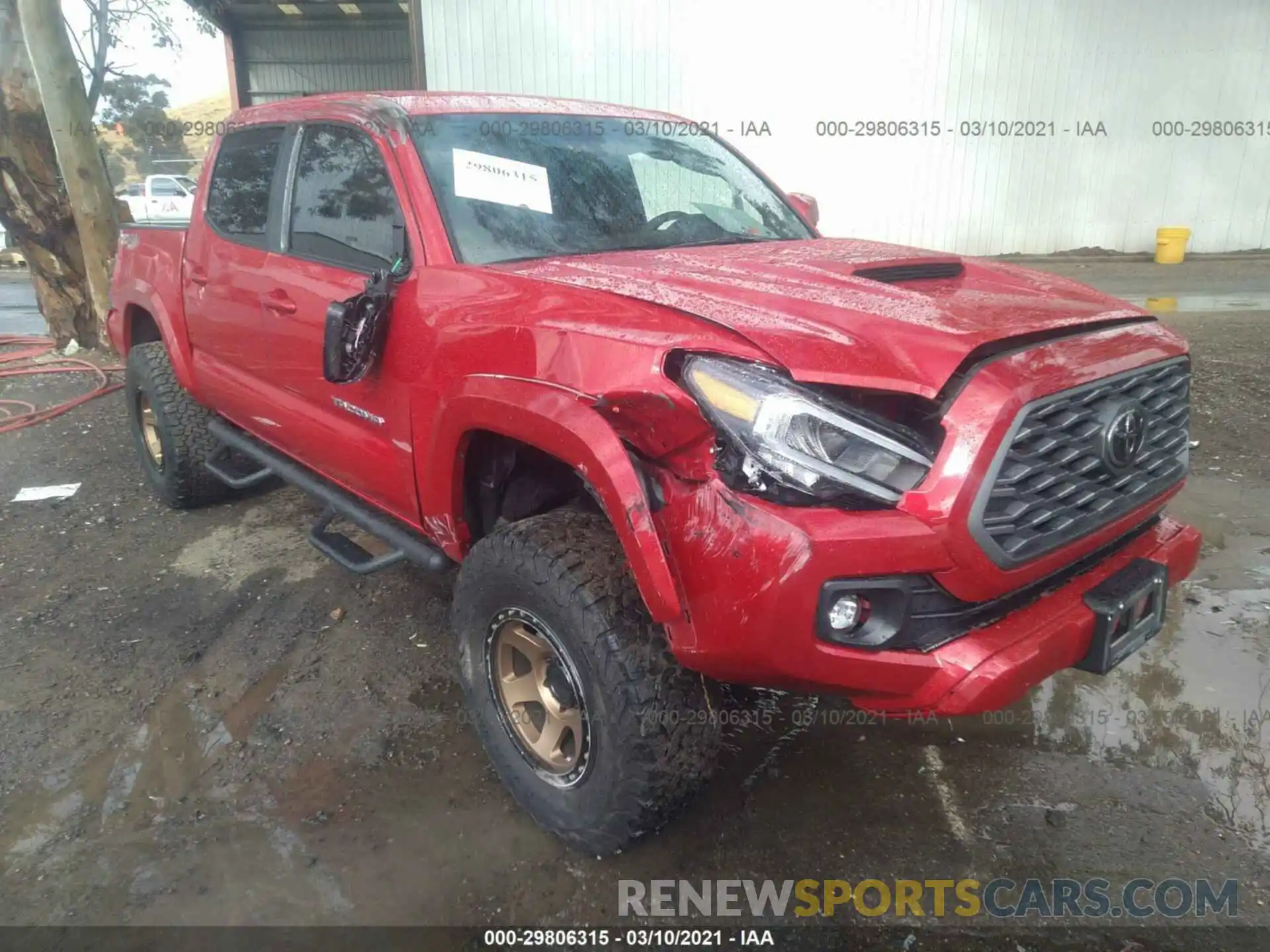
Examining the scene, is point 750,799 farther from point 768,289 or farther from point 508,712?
point 768,289

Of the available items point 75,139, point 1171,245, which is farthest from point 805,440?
point 1171,245

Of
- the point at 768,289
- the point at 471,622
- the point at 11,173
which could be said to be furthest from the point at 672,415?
the point at 11,173

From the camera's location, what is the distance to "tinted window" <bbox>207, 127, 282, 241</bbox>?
3.50 m

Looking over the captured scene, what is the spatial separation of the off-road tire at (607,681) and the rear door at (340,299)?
68 cm

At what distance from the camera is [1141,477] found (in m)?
2.14

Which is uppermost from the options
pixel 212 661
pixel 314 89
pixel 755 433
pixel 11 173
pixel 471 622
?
pixel 314 89

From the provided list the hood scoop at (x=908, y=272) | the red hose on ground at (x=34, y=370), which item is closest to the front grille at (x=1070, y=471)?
the hood scoop at (x=908, y=272)

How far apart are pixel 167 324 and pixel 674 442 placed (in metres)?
3.42

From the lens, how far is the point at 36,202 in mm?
7875

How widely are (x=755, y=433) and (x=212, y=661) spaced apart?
2.46m

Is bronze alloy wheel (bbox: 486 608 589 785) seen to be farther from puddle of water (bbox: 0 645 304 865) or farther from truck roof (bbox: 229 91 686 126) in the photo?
truck roof (bbox: 229 91 686 126)

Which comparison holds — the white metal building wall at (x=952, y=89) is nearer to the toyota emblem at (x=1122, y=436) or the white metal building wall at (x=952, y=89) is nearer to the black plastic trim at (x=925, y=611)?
the toyota emblem at (x=1122, y=436)

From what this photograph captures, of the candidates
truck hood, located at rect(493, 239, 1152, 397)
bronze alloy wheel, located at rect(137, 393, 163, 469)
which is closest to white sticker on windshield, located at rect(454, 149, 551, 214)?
truck hood, located at rect(493, 239, 1152, 397)

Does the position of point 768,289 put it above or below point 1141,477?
above
